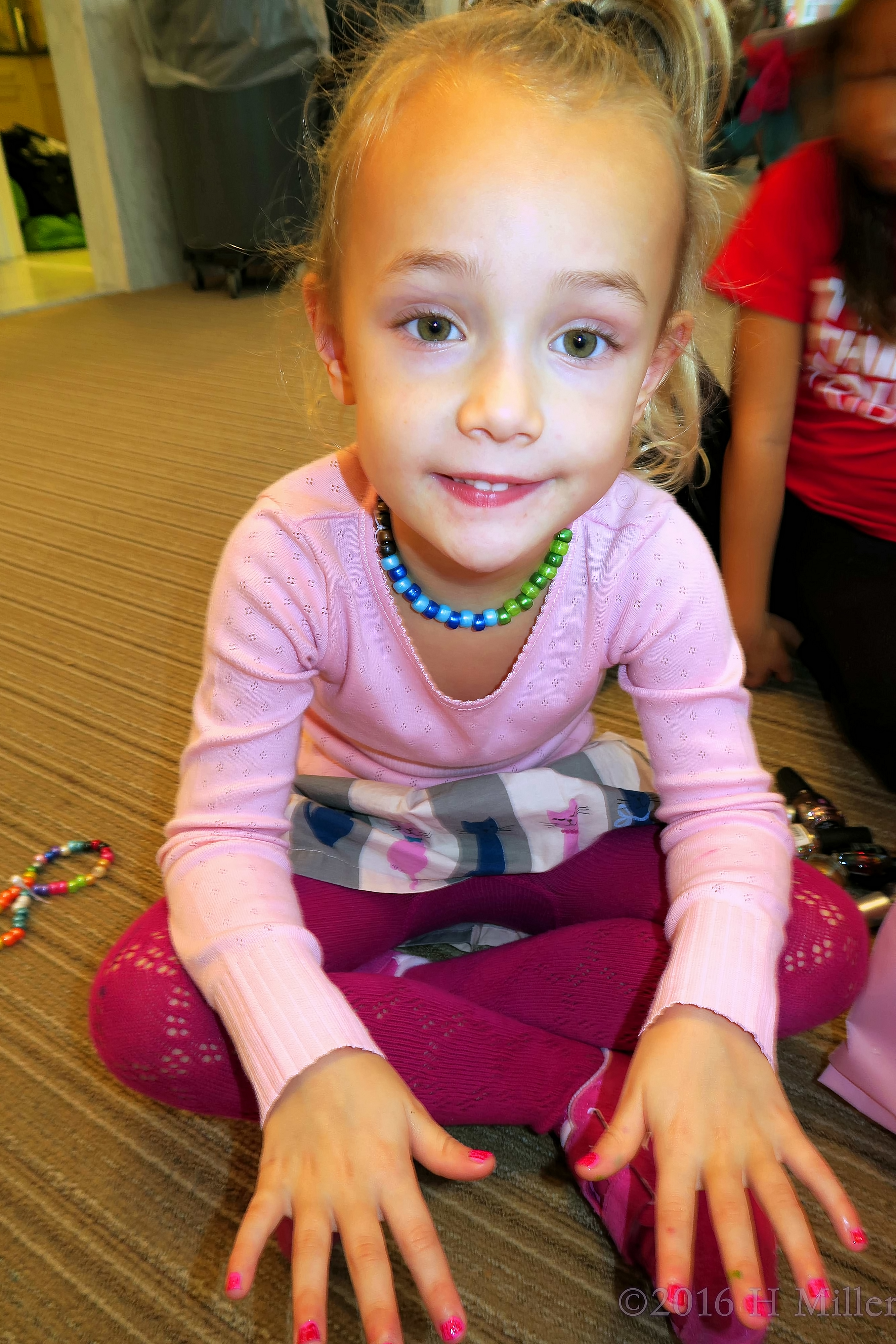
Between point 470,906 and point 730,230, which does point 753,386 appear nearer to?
point 730,230

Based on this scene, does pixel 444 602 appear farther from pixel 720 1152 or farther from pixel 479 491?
pixel 720 1152

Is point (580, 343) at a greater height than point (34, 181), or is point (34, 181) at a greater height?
point (580, 343)

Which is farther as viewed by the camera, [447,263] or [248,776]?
[248,776]

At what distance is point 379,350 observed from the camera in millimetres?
557

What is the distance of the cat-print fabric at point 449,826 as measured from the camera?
72 cm

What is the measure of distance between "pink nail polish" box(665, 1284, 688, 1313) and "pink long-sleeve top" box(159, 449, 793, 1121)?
0.15 m

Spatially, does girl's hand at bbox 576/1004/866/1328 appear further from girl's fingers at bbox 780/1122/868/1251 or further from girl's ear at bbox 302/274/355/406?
girl's ear at bbox 302/274/355/406

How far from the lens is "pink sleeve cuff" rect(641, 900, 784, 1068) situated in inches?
21.9

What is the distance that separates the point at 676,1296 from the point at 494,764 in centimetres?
38

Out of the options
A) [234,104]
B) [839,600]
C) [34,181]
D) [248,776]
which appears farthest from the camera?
[34,181]

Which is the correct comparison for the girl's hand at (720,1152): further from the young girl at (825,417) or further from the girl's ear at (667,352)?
the young girl at (825,417)

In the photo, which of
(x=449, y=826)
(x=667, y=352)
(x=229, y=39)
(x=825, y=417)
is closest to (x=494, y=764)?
(x=449, y=826)

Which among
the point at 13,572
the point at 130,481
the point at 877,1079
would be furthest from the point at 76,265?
the point at 877,1079

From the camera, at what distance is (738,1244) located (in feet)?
1.50
